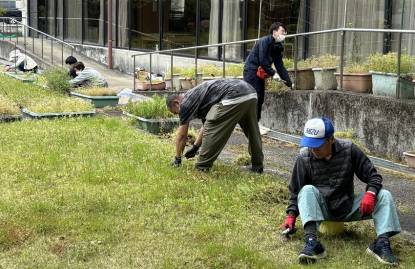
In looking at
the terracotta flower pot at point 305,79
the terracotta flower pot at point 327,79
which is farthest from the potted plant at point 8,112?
the terracotta flower pot at point 327,79

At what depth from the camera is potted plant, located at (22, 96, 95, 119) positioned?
493 inches

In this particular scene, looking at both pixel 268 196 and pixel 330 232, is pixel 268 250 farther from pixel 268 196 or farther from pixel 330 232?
pixel 268 196

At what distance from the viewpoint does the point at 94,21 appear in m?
27.6

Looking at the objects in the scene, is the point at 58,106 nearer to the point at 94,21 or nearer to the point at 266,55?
the point at 266,55

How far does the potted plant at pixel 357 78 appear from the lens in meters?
10.5

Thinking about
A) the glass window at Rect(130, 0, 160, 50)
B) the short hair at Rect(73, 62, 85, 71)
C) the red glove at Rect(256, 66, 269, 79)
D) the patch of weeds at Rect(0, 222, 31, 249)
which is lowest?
the patch of weeds at Rect(0, 222, 31, 249)

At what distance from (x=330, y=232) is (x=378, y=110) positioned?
4355 millimetres

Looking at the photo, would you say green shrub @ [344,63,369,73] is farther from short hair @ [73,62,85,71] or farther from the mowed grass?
short hair @ [73,62,85,71]

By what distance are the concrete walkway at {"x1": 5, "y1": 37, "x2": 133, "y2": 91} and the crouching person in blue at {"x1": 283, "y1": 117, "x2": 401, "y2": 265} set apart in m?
16.6

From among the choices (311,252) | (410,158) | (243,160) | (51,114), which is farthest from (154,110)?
(311,252)

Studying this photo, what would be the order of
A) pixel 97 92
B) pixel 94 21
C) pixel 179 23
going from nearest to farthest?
pixel 97 92, pixel 179 23, pixel 94 21

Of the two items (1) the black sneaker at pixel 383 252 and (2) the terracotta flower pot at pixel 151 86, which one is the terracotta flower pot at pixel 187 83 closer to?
(2) the terracotta flower pot at pixel 151 86

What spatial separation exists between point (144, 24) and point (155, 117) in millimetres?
12701

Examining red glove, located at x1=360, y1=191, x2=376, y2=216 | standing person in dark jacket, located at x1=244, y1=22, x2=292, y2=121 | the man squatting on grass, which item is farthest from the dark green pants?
red glove, located at x1=360, y1=191, x2=376, y2=216
